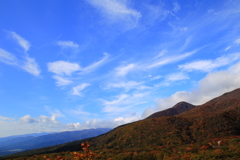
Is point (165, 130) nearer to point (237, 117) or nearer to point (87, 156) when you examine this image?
point (237, 117)

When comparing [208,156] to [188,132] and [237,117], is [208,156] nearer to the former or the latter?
[188,132]

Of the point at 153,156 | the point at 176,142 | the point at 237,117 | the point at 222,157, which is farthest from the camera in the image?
the point at 237,117

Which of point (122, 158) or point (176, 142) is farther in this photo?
point (176, 142)

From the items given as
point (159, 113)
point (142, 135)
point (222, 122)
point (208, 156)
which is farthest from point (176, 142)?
point (159, 113)

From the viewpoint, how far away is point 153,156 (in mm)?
19922

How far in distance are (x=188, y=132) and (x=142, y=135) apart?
46.0 feet

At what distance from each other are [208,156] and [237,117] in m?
45.8

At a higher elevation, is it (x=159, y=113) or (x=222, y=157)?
(x=159, y=113)

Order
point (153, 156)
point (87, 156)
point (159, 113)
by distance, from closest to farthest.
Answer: point (87, 156) → point (153, 156) → point (159, 113)

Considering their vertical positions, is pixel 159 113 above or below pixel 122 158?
above

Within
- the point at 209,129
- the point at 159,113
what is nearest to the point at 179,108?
the point at 159,113

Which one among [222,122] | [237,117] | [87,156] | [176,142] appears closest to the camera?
[87,156]

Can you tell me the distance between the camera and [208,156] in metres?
15.9

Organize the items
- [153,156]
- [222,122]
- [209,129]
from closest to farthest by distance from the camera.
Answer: [153,156] < [209,129] < [222,122]
